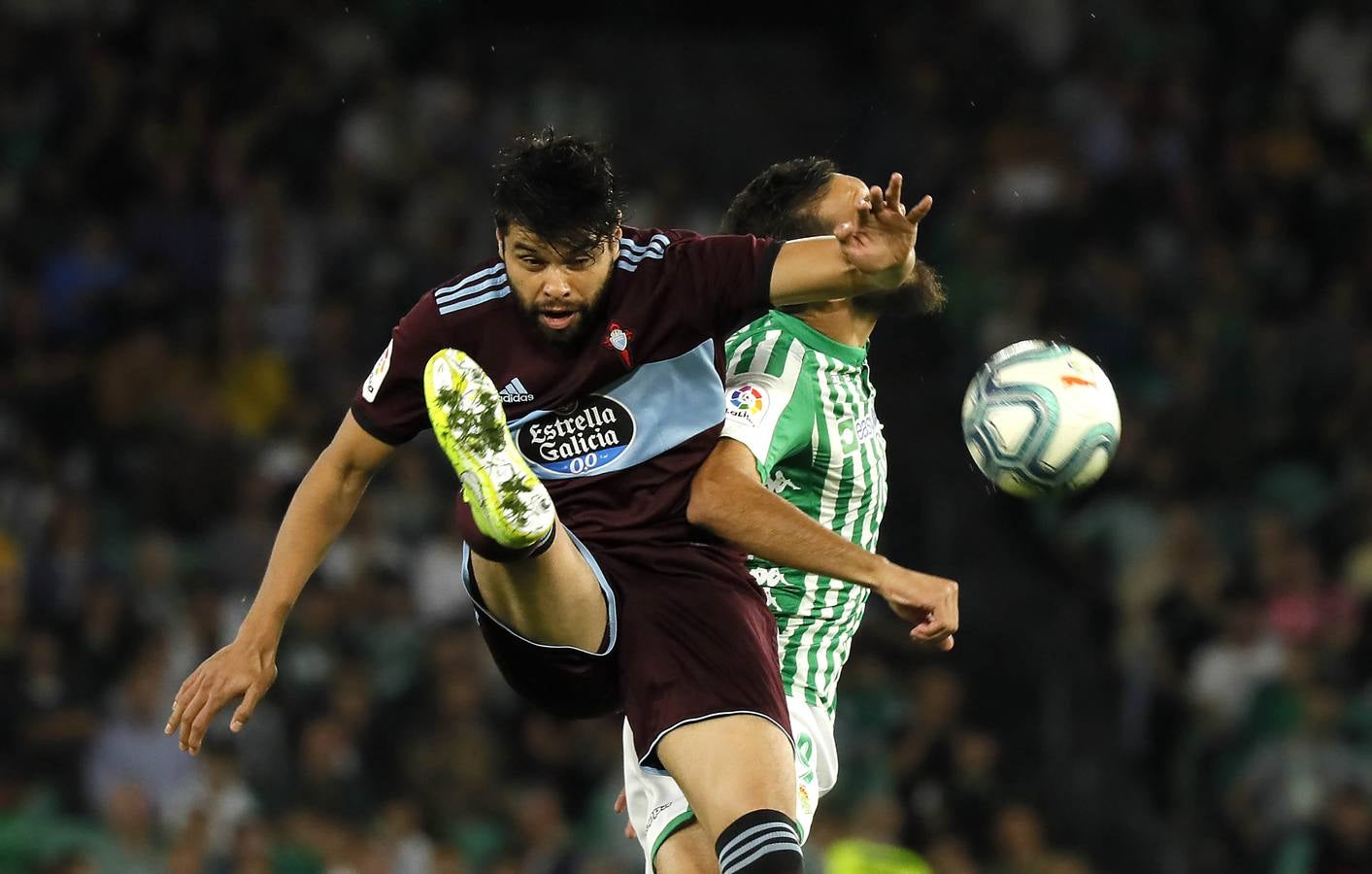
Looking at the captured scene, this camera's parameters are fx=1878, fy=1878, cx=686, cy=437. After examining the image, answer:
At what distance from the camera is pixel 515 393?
14.0 feet

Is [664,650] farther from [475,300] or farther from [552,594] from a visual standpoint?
[475,300]

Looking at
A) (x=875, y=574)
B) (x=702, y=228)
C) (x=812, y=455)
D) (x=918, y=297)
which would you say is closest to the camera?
(x=875, y=574)

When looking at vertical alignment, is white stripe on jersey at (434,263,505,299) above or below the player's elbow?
above

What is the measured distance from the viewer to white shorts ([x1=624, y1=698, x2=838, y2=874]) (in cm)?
442

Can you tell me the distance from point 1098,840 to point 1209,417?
7.90ft

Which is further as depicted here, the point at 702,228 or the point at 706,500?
the point at 702,228

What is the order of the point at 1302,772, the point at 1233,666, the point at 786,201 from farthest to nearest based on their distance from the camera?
the point at 1233,666, the point at 1302,772, the point at 786,201

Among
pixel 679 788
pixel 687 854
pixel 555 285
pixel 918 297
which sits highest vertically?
pixel 555 285

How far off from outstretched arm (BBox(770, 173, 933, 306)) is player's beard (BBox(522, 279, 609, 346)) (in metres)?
0.45

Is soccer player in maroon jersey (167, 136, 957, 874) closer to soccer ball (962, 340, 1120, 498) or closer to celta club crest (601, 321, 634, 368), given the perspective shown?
celta club crest (601, 321, 634, 368)

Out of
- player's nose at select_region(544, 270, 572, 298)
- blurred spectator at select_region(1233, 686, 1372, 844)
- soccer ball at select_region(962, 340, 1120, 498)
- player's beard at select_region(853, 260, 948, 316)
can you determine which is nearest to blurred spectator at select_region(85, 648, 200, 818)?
player's beard at select_region(853, 260, 948, 316)

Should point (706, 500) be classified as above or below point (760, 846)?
above

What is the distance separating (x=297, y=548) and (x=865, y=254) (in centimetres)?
150

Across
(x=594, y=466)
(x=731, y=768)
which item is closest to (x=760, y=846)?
(x=731, y=768)
